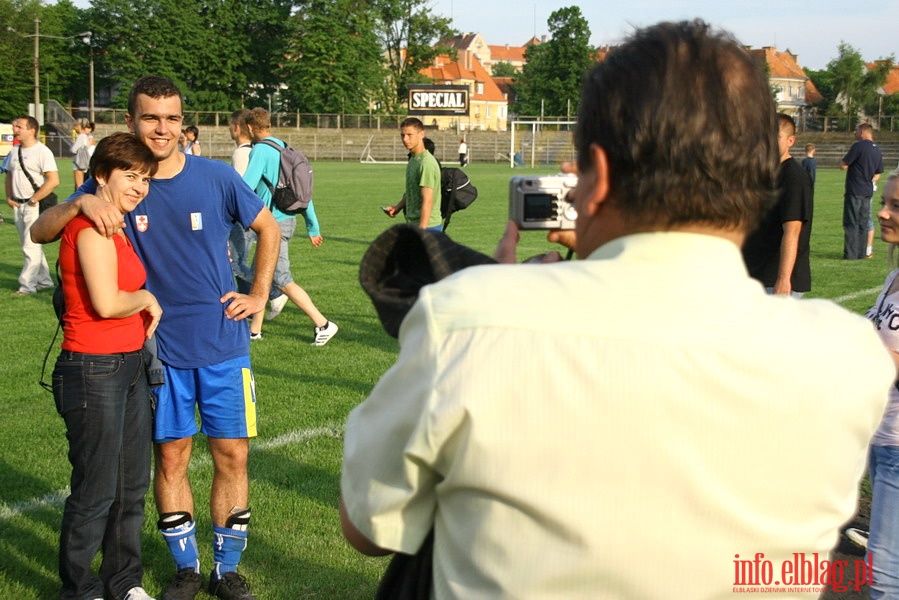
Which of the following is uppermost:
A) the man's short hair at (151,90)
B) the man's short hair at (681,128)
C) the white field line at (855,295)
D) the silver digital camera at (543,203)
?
the man's short hair at (151,90)

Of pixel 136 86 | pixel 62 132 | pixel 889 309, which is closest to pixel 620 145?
pixel 889 309

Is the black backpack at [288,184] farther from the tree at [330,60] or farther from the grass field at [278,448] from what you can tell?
the tree at [330,60]

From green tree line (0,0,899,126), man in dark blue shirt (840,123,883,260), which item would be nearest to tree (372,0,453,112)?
green tree line (0,0,899,126)

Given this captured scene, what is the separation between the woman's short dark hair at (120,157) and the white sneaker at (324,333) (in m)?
5.44

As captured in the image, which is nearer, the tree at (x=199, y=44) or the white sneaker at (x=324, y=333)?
the white sneaker at (x=324, y=333)

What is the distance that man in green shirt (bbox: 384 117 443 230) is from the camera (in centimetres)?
973

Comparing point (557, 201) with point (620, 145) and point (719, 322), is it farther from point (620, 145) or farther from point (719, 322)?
point (719, 322)

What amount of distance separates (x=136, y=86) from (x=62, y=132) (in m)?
63.8

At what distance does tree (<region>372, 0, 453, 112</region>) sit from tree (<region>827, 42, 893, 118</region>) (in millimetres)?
37029

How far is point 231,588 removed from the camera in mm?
4246

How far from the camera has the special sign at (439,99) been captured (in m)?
72.6

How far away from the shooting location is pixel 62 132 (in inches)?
2463

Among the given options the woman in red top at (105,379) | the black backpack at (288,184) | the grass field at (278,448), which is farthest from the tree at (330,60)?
the woman in red top at (105,379)

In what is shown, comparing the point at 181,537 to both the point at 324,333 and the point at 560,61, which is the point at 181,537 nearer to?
the point at 324,333
